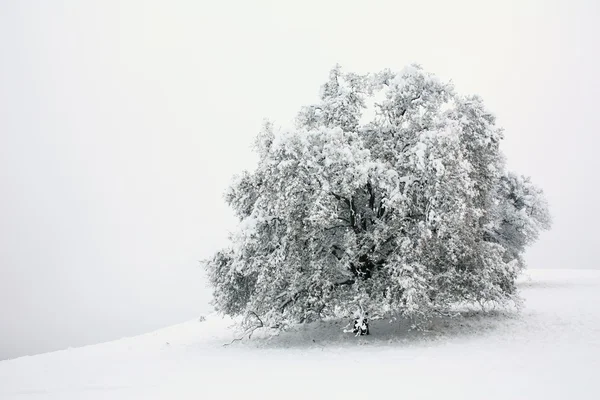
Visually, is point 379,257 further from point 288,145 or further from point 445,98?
point 445,98

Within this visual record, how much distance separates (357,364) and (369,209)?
301 inches

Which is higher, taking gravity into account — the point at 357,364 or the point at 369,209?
the point at 369,209

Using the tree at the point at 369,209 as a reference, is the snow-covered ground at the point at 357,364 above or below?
below

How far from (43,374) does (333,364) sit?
10.6 metres

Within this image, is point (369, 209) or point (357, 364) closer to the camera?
point (357, 364)

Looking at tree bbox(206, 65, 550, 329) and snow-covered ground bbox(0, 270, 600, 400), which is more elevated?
tree bbox(206, 65, 550, 329)

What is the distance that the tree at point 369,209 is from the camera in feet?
59.6

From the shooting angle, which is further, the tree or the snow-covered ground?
the tree

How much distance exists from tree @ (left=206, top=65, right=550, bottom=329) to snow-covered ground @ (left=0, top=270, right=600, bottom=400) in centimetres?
151

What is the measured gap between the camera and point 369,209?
20.9m

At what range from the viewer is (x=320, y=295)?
1956cm

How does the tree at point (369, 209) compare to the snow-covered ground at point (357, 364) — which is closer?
the snow-covered ground at point (357, 364)

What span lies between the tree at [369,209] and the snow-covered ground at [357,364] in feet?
4.96

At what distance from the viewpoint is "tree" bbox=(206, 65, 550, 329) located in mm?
18156
